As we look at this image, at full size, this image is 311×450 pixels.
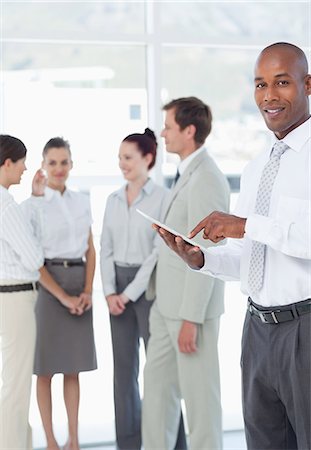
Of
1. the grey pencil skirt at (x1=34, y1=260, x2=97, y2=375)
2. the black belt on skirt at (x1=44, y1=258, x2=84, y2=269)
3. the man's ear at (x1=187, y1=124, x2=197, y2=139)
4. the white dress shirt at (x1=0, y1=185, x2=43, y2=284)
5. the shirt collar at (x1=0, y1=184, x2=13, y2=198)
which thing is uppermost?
the man's ear at (x1=187, y1=124, x2=197, y2=139)

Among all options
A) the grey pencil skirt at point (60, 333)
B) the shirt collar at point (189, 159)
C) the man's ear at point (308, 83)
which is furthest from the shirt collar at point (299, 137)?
the grey pencil skirt at point (60, 333)

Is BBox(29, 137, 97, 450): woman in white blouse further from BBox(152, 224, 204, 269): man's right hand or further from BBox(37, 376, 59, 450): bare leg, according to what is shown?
BBox(152, 224, 204, 269): man's right hand

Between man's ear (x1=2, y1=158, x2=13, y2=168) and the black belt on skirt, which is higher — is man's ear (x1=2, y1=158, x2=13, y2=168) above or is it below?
above

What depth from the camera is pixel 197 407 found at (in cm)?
346

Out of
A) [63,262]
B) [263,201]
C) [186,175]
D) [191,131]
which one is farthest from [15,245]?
[263,201]

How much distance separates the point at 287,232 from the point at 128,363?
178 cm

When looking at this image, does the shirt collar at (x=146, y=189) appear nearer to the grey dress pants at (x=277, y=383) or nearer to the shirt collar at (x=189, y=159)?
the shirt collar at (x=189, y=159)

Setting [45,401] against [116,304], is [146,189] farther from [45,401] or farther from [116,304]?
[45,401]

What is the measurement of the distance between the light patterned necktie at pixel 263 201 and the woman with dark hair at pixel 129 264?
125 cm

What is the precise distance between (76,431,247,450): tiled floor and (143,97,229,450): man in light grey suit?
1.86 ft

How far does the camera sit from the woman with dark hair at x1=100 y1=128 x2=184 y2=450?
3.77 m

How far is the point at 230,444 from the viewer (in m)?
4.09

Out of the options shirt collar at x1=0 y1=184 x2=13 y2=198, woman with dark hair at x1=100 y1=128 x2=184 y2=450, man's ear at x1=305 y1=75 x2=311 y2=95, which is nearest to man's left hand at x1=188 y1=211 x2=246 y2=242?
man's ear at x1=305 y1=75 x2=311 y2=95

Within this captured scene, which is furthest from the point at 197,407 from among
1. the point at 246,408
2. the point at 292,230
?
the point at 292,230
